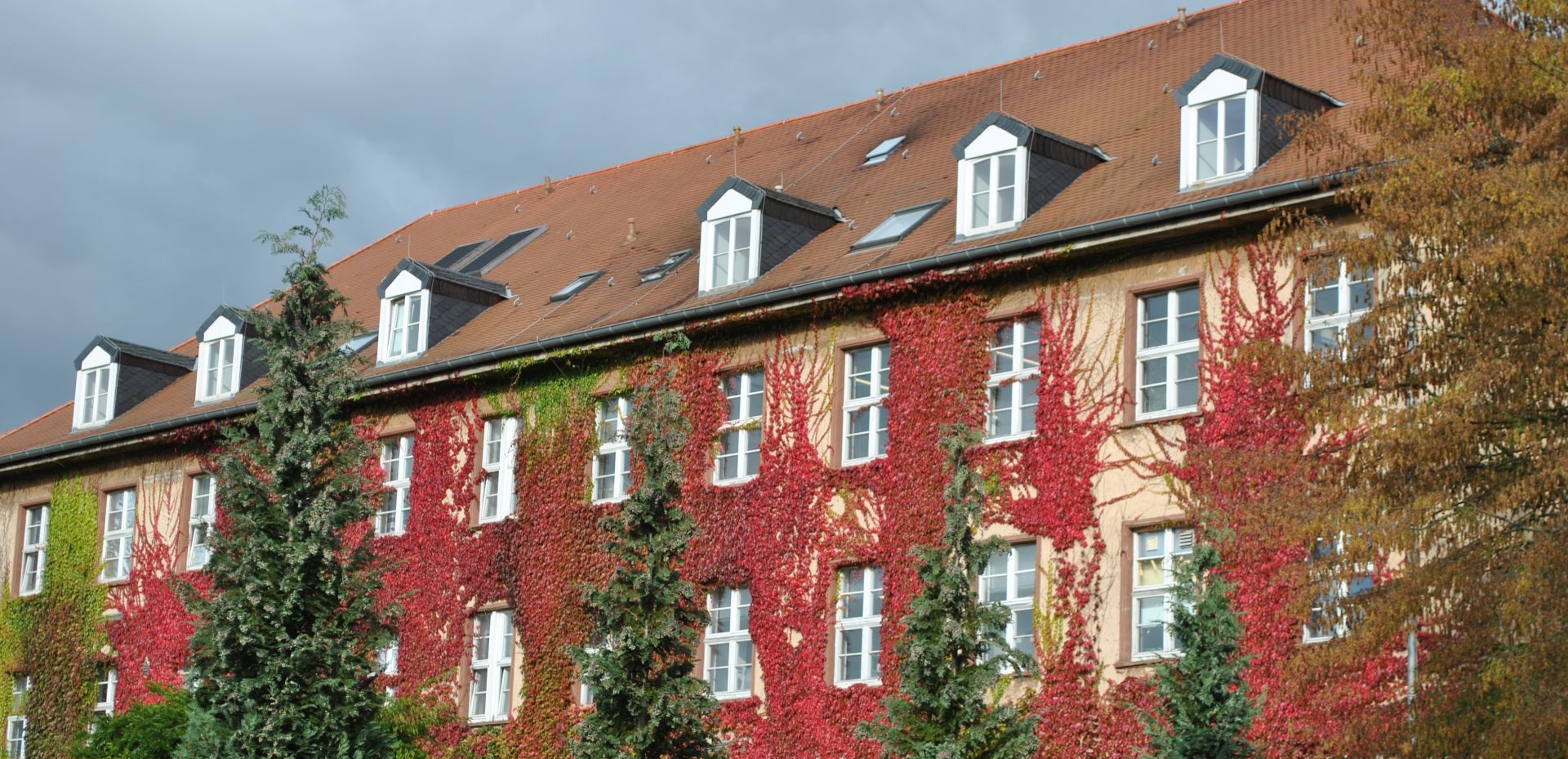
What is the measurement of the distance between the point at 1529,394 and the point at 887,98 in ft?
60.5

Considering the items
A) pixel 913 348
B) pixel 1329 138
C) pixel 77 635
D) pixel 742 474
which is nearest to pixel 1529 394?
pixel 1329 138

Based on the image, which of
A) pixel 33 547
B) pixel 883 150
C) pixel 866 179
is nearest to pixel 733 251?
pixel 866 179

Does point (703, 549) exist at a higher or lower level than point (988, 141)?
lower

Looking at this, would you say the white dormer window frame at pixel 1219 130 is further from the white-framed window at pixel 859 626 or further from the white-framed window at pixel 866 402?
the white-framed window at pixel 859 626

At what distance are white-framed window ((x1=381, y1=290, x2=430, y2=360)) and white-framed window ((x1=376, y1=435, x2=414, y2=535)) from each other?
1.24 m

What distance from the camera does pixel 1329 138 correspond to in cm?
1841

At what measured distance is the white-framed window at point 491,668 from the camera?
98.0 ft

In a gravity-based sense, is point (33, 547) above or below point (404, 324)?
below

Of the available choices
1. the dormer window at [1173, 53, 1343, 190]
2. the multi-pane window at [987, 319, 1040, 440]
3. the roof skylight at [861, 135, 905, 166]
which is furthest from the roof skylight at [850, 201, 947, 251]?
the dormer window at [1173, 53, 1343, 190]

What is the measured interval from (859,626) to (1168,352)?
4703 millimetres

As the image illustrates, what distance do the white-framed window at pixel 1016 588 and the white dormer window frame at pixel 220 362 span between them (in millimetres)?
14132

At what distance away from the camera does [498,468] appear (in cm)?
3089

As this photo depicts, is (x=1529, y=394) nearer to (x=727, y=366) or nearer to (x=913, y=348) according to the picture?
(x=913, y=348)

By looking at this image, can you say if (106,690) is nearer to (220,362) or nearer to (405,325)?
(220,362)
